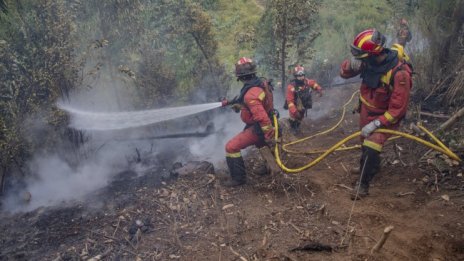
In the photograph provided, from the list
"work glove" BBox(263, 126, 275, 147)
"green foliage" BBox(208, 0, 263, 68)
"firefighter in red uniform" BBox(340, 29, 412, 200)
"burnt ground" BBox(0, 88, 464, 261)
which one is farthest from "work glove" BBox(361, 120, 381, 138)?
"green foliage" BBox(208, 0, 263, 68)

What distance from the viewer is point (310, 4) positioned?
9.41 m

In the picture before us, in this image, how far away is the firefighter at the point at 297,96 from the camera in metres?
8.34

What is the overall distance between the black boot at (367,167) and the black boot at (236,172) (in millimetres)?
1837

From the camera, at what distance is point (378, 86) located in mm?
4992

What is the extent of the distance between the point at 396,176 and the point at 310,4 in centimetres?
558

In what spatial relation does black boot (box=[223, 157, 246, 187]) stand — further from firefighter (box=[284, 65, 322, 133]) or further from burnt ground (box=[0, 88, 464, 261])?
firefighter (box=[284, 65, 322, 133])

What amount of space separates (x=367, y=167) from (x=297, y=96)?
371 cm

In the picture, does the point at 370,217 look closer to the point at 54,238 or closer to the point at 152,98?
the point at 54,238

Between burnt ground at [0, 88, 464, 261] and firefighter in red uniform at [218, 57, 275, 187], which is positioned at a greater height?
firefighter in red uniform at [218, 57, 275, 187]

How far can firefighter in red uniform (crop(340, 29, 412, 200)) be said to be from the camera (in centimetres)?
473

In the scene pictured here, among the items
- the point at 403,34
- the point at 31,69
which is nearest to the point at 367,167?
the point at 31,69

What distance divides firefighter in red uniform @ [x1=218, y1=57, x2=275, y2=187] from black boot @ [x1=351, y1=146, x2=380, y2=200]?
1.47 metres

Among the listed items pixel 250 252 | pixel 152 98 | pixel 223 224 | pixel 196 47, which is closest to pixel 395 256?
pixel 250 252

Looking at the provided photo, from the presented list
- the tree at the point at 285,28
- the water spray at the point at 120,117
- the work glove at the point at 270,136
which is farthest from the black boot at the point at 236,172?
the tree at the point at 285,28
